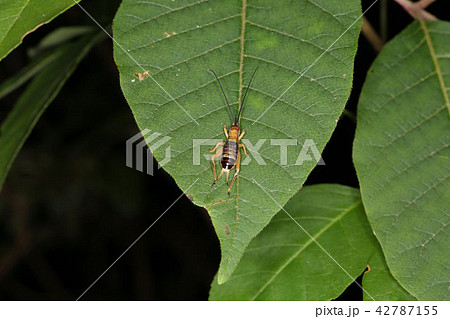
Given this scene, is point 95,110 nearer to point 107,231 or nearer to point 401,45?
point 107,231

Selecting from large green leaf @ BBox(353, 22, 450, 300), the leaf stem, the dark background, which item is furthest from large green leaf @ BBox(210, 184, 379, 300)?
the dark background

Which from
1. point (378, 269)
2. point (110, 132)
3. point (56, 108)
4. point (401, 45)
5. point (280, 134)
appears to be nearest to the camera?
point (280, 134)

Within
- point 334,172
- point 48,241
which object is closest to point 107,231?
point 48,241

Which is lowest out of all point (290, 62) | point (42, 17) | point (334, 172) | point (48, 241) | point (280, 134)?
point (48, 241)

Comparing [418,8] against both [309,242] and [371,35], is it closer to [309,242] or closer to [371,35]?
[371,35]
